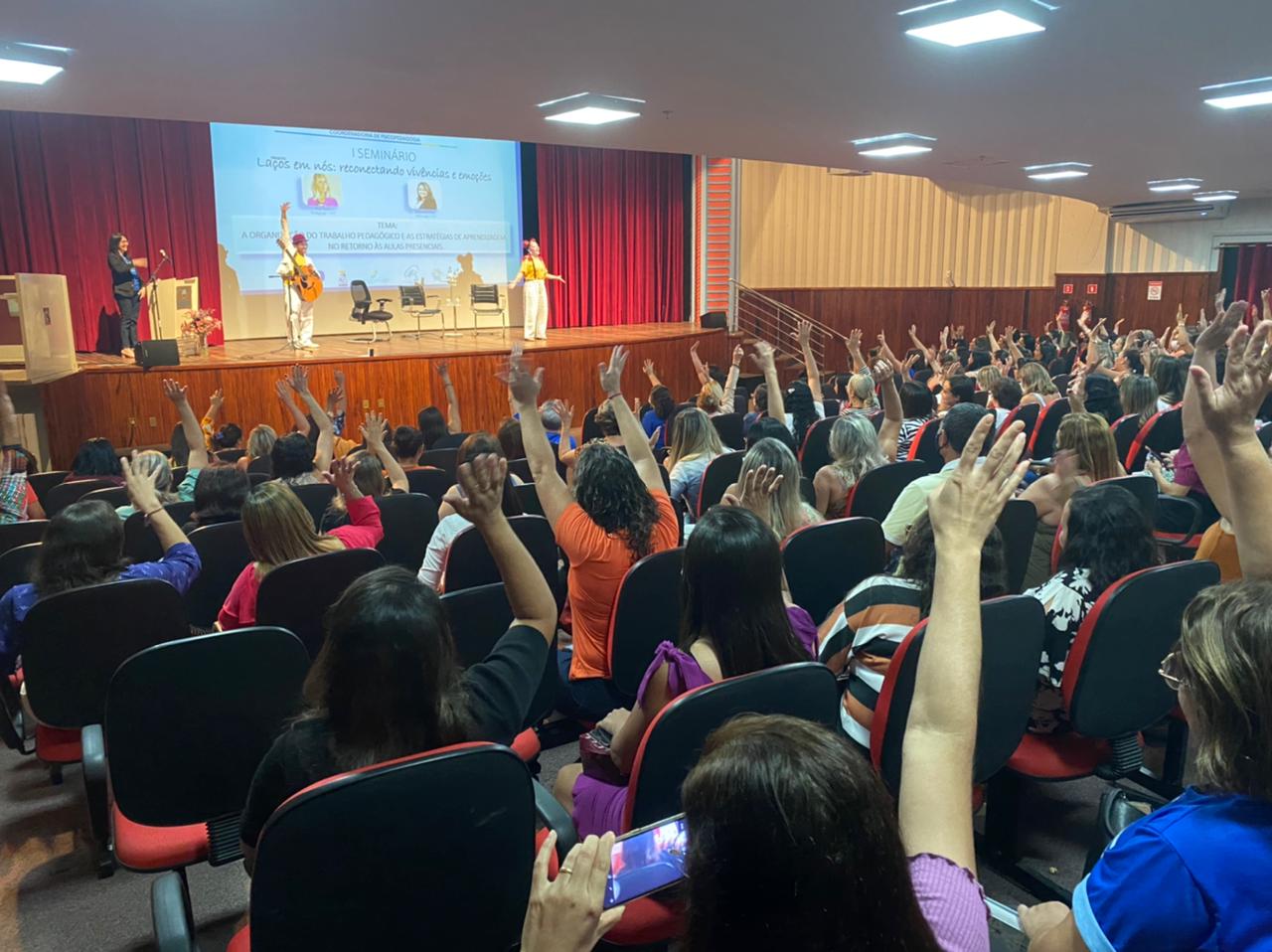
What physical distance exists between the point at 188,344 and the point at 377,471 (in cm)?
739

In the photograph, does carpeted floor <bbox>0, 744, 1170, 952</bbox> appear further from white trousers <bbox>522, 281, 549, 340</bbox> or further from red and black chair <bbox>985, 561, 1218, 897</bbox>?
white trousers <bbox>522, 281, 549, 340</bbox>

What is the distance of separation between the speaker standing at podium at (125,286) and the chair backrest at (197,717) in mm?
8894

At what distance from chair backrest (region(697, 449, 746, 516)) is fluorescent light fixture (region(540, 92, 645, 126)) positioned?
254 centimetres

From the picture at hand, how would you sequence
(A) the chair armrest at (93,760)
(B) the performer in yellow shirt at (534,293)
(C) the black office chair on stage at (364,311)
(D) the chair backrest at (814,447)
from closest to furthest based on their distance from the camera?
(A) the chair armrest at (93,760) < (D) the chair backrest at (814,447) < (C) the black office chair on stage at (364,311) < (B) the performer in yellow shirt at (534,293)

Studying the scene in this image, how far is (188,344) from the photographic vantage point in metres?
10.2

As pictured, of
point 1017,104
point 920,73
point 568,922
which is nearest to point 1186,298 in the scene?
point 1017,104

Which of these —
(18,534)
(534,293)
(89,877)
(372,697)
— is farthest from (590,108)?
(534,293)

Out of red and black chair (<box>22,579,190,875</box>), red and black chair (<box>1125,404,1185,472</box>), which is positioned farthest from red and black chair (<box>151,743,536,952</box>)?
red and black chair (<box>1125,404,1185,472</box>)

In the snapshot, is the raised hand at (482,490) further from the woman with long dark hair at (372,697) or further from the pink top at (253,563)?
the pink top at (253,563)

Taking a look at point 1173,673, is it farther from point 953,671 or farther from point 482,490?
point 482,490

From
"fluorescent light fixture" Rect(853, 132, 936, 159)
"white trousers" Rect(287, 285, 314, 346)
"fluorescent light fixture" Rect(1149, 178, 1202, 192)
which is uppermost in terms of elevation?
"fluorescent light fixture" Rect(1149, 178, 1202, 192)

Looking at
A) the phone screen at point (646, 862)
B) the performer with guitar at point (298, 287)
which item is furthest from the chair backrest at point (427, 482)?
the performer with guitar at point (298, 287)

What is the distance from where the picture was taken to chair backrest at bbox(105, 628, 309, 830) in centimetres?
202

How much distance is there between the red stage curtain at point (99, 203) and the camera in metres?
10.3
